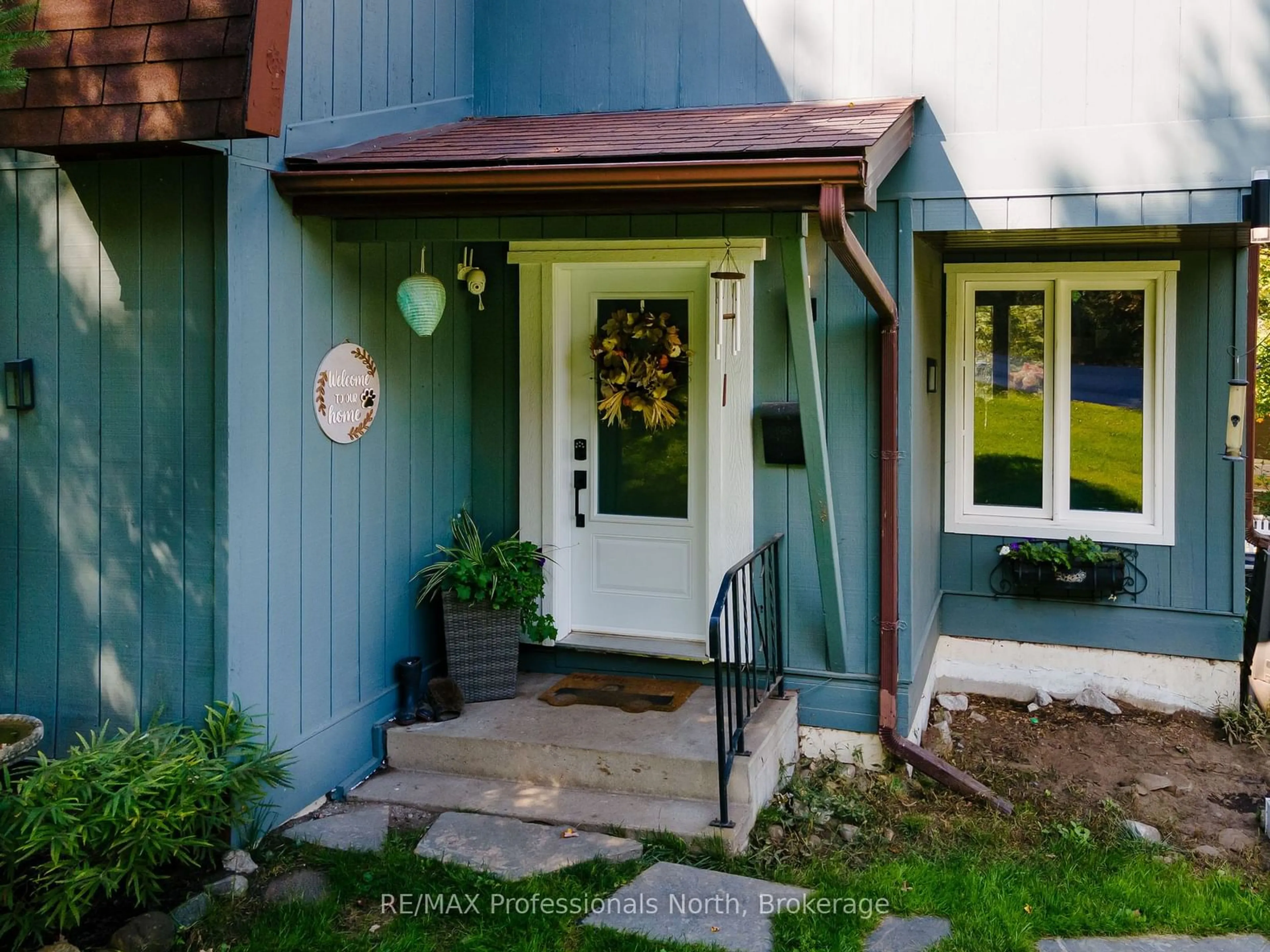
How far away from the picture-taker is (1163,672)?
222 inches

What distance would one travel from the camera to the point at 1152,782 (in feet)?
15.4

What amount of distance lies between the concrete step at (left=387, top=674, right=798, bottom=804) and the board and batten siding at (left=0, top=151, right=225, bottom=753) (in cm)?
109

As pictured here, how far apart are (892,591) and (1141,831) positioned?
1338mm

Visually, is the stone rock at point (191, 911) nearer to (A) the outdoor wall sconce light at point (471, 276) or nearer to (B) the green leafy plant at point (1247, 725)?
(A) the outdoor wall sconce light at point (471, 276)

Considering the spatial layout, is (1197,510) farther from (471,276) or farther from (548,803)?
(471,276)

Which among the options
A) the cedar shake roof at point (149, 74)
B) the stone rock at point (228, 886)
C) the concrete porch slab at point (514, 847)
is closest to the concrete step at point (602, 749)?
the concrete porch slab at point (514, 847)

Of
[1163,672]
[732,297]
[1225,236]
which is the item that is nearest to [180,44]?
[732,297]

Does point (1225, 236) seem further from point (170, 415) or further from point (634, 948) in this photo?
point (170, 415)

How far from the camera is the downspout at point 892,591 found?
4.50m

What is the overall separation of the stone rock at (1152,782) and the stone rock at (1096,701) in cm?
81

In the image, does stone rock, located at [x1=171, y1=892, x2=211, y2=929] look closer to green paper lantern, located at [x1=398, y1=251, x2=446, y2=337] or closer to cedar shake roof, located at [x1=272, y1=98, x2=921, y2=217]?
green paper lantern, located at [x1=398, y1=251, x2=446, y2=337]

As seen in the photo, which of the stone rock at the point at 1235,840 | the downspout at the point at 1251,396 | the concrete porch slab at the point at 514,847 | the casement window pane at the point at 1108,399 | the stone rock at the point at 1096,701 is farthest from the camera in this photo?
the casement window pane at the point at 1108,399

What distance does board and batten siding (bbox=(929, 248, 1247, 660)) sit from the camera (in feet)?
18.0

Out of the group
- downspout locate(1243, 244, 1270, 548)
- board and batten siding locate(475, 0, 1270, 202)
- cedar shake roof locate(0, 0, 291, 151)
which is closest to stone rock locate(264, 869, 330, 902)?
cedar shake roof locate(0, 0, 291, 151)
